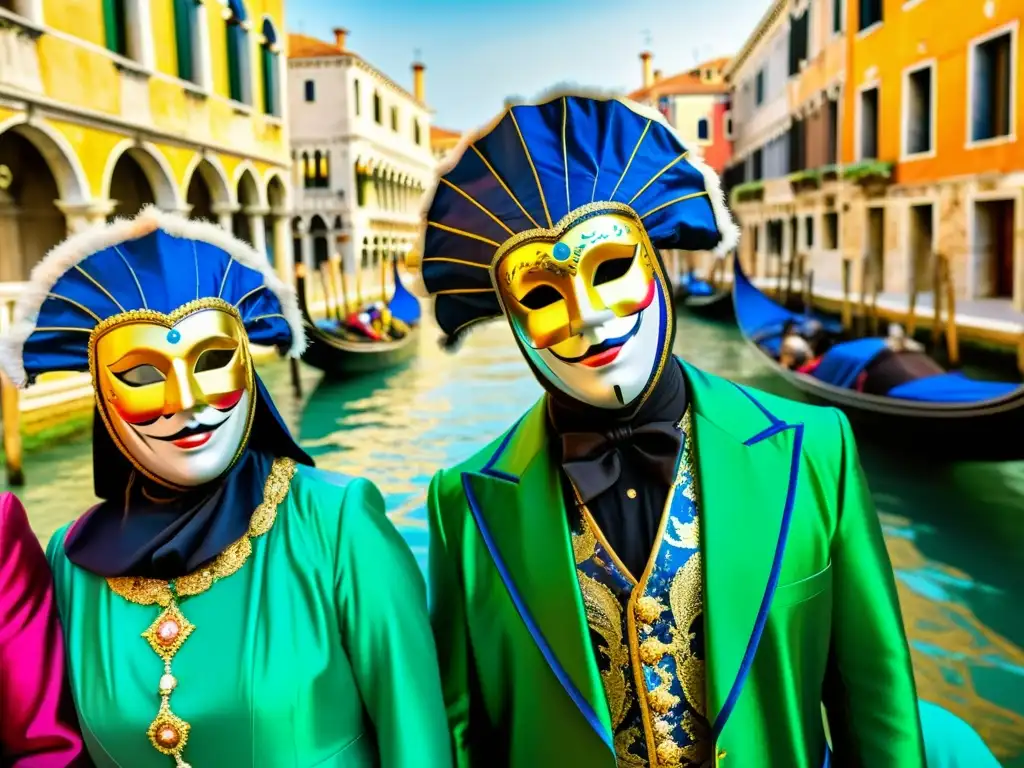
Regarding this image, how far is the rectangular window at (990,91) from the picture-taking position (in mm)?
7914

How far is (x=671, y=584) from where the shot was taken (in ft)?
3.19

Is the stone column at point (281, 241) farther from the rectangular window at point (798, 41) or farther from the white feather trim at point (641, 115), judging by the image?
the white feather trim at point (641, 115)

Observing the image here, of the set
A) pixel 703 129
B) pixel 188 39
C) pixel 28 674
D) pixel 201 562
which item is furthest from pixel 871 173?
pixel 703 129

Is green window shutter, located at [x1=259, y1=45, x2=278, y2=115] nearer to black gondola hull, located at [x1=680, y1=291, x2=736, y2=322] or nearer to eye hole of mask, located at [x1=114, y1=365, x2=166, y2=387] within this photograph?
black gondola hull, located at [x1=680, y1=291, x2=736, y2=322]

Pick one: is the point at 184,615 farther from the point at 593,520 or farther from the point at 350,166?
the point at 350,166

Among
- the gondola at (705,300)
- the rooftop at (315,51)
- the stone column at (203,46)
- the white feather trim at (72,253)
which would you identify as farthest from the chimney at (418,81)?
the white feather trim at (72,253)

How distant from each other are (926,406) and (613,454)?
401 centimetres

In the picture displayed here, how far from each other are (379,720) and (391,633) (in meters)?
0.10

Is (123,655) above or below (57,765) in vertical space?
above

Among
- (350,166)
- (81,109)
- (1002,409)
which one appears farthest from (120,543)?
(350,166)

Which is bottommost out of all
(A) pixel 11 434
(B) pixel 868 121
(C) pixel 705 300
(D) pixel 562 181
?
(A) pixel 11 434

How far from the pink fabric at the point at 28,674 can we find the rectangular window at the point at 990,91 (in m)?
8.71

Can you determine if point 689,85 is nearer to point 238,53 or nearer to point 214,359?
point 238,53

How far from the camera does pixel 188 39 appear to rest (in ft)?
27.8
